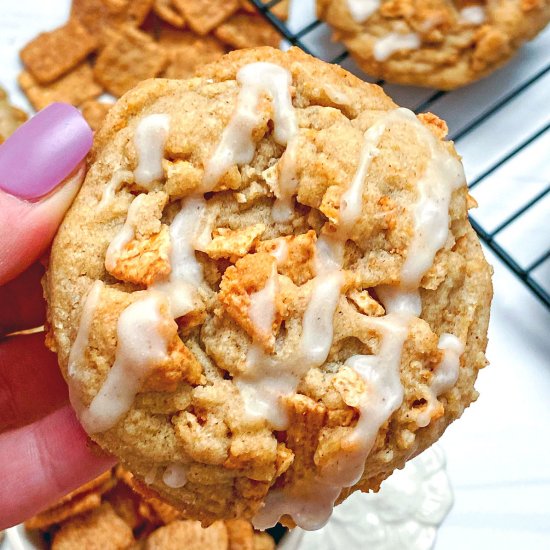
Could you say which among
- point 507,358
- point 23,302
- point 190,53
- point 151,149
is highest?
point 151,149

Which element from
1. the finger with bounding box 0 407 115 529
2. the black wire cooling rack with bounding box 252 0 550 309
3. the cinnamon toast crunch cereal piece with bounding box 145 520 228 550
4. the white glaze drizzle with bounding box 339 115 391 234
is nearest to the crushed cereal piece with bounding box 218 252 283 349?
the white glaze drizzle with bounding box 339 115 391 234

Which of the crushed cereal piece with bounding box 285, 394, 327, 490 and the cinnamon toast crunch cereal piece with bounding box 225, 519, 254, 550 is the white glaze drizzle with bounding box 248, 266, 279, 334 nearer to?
the crushed cereal piece with bounding box 285, 394, 327, 490

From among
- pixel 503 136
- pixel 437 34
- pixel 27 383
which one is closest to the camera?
pixel 27 383

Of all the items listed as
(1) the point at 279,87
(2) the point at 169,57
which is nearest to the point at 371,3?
(2) the point at 169,57

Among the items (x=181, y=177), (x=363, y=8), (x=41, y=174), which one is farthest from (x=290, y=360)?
(x=363, y=8)

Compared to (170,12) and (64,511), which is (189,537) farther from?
(170,12)

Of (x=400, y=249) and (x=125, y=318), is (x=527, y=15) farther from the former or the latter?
(x=125, y=318)
